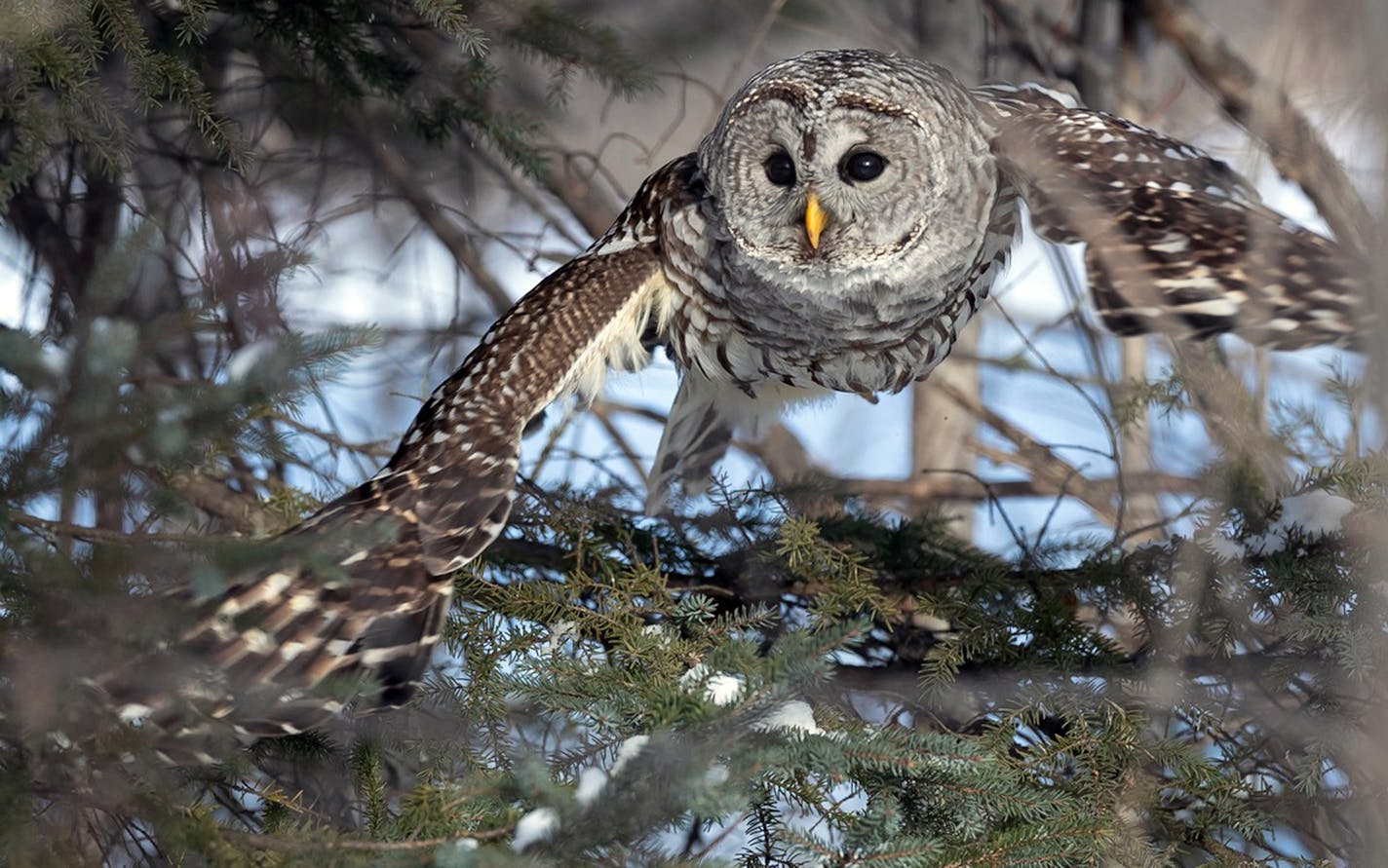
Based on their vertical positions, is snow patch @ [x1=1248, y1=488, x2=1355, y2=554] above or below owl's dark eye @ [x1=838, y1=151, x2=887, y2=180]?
below

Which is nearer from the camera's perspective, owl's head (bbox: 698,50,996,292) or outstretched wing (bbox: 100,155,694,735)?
outstretched wing (bbox: 100,155,694,735)

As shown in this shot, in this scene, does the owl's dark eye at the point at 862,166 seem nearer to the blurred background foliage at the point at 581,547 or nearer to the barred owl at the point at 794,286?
the barred owl at the point at 794,286

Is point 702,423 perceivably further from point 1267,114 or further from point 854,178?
point 1267,114

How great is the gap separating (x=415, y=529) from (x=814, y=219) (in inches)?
51.4

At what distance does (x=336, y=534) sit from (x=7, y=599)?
1.51 feet

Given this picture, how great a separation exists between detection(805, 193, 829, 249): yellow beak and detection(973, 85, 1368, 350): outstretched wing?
1.60 ft

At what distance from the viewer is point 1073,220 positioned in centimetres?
245

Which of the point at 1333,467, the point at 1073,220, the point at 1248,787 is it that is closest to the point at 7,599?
the point at 1073,220

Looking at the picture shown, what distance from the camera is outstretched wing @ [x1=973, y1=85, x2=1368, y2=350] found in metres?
2.61

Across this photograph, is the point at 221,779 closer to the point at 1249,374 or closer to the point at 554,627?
the point at 554,627

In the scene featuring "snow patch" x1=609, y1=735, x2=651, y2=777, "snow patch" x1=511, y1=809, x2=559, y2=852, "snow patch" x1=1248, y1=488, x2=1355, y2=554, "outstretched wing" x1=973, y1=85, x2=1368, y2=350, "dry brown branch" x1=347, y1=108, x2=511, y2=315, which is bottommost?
"snow patch" x1=1248, y1=488, x2=1355, y2=554

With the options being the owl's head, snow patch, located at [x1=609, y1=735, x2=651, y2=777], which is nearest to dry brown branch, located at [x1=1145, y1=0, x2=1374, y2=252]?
the owl's head

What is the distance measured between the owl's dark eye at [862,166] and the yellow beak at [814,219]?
0.37 ft

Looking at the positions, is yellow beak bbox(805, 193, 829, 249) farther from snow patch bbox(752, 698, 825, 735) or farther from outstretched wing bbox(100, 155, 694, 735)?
snow patch bbox(752, 698, 825, 735)
